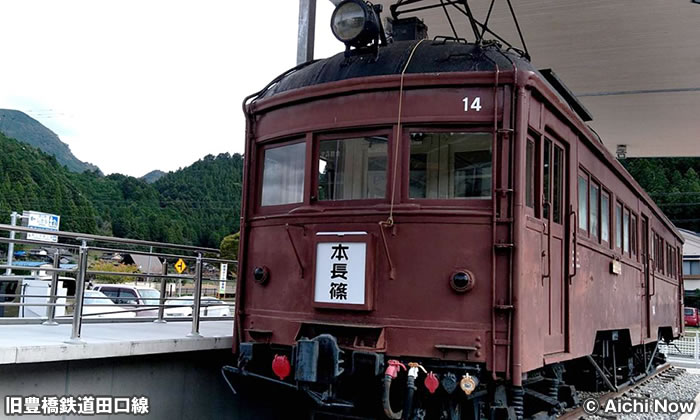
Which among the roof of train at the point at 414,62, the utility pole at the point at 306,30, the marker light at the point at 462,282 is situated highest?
the utility pole at the point at 306,30

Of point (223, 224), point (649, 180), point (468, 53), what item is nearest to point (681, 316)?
point (468, 53)

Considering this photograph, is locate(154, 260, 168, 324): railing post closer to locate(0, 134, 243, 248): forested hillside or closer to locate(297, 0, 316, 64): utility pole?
locate(297, 0, 316, 64): utility pole

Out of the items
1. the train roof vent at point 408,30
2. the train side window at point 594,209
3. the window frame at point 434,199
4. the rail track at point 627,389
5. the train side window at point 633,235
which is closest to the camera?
the window frame at point 434,199

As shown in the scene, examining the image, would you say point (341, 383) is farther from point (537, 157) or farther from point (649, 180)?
point (649, 180)

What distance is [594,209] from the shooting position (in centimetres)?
739

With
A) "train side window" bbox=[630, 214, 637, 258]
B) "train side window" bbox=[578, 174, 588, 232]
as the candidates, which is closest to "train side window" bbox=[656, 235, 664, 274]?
"train side window" bbox=[630, 214, 637, 258]

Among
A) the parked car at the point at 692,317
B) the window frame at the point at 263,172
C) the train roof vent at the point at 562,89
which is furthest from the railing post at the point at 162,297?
the parked car at the point at 692,317

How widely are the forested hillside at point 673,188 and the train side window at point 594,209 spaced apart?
5682 cm

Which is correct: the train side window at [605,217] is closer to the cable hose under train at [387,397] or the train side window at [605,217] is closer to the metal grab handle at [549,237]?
the metal grab handle at [549,237]

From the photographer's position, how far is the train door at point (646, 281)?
10421mm

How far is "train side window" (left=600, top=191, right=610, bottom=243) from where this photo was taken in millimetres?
7703

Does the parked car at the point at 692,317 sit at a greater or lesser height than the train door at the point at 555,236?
lesser

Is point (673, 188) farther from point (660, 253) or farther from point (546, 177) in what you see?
point (546, 177)

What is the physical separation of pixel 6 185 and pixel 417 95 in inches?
2526
